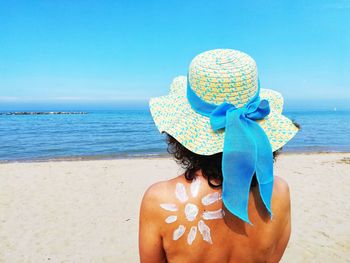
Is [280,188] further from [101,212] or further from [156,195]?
[101,212]

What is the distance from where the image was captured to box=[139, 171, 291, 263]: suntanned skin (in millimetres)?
1261

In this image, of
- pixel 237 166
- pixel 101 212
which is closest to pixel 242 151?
pixel 237 166

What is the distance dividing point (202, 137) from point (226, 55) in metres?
0.34

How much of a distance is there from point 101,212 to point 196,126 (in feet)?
16.2

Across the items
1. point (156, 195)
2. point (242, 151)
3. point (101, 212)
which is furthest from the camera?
point (101, 212)

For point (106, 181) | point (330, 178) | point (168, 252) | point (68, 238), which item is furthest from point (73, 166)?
point (168, 252)

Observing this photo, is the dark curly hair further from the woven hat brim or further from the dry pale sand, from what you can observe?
the dry pale sand

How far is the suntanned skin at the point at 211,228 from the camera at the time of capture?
4.14ft

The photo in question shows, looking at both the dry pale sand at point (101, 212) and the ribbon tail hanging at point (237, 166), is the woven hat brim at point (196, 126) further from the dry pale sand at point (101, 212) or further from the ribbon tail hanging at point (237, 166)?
the dry pale sand at point (101, 212)

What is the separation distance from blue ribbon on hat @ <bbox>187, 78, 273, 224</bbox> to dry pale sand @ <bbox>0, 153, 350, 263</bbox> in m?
3.38

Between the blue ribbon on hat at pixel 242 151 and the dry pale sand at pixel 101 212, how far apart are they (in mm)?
3382

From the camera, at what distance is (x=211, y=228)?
50.5 inches

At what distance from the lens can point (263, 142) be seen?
1.19 metres

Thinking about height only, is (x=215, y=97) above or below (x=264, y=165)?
above
